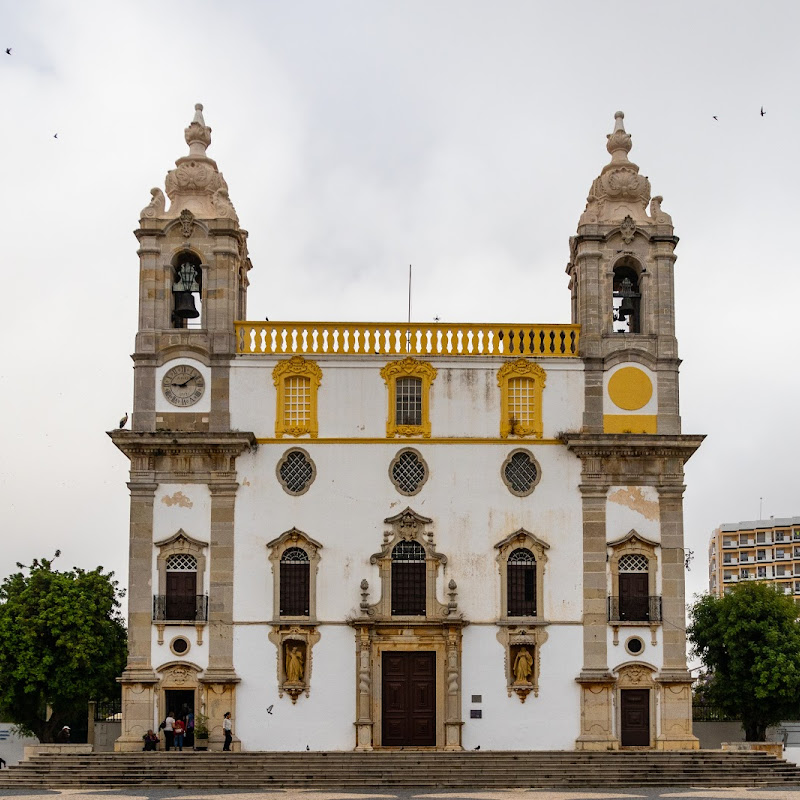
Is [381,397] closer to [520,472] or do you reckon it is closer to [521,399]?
[521,399]

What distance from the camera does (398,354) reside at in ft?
128

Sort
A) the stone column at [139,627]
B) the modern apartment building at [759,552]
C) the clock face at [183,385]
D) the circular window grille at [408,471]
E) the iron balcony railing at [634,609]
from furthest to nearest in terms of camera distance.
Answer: the modern apartment building at [759,552], the clock face at [183,385], the circular window grille at [408,471], the iron balcony railing at [634,609], the stone column at [139,627]

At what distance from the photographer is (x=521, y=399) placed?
38.8 m

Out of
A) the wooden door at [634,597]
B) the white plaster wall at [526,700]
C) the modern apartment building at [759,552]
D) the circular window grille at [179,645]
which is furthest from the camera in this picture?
the modern apartment building at [759,552]

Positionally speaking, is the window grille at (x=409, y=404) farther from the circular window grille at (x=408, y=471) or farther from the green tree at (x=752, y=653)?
the green tree at (x=752, y=653)

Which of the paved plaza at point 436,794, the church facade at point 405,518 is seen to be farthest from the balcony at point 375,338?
the paved plaza at point 436,794

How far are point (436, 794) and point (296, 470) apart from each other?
10.1 meters

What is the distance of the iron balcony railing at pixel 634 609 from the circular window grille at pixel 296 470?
8.57 metres

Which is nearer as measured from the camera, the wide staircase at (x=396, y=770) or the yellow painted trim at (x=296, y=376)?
the wide staircase at (x=396, y=770)

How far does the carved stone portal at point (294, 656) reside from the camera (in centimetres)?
3700

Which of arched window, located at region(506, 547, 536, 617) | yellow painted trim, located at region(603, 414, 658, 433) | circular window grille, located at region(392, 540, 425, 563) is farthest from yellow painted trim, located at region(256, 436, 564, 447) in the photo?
arched window, located at region(506, 547, 536, 617)

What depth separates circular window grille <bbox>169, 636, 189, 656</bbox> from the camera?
37.2m

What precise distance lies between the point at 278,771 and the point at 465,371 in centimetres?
1164

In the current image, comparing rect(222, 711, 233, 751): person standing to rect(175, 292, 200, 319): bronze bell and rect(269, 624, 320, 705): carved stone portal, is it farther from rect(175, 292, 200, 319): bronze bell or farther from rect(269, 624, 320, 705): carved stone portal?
rect(175, 292, 200, 319): bronze bell
